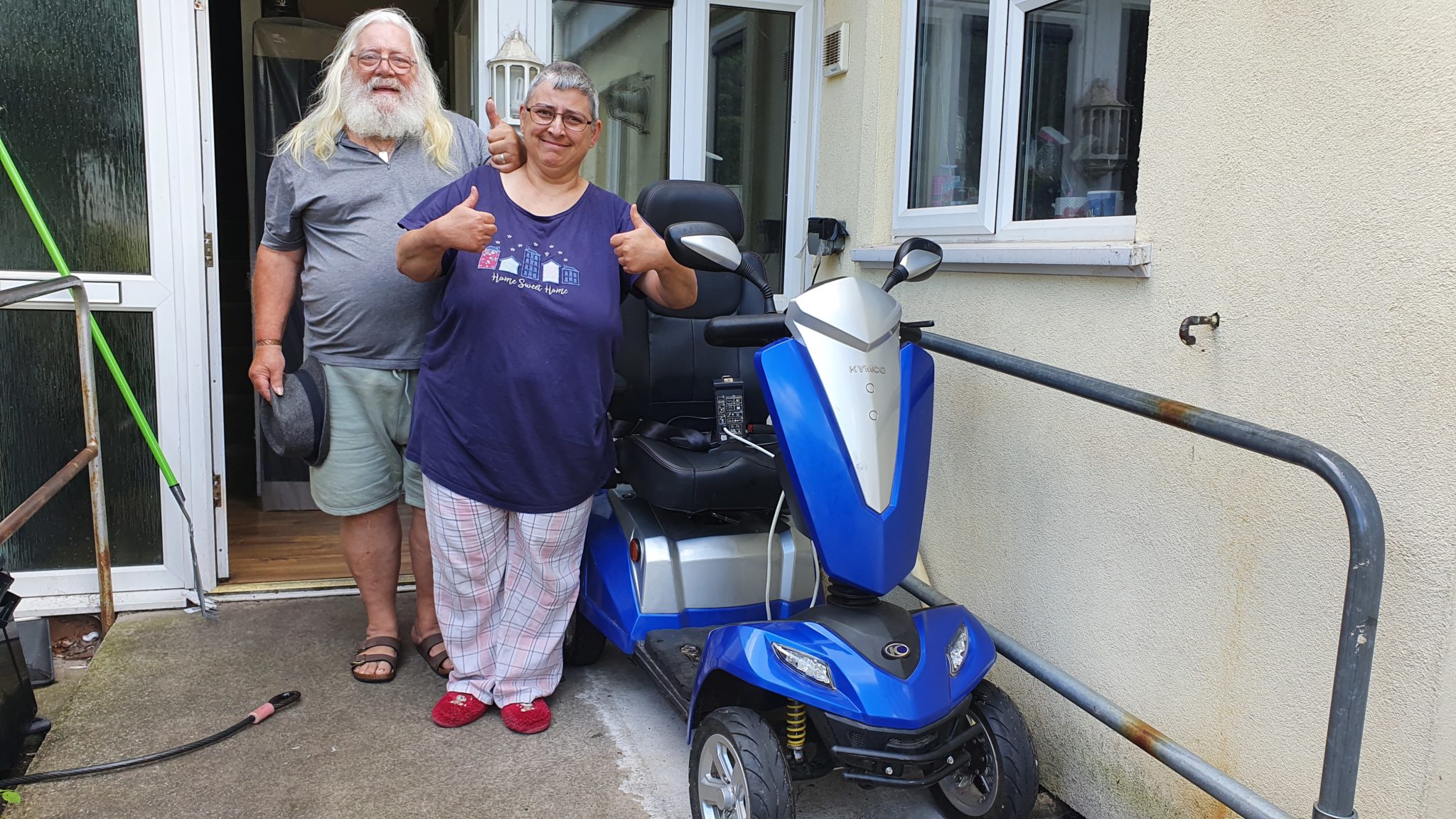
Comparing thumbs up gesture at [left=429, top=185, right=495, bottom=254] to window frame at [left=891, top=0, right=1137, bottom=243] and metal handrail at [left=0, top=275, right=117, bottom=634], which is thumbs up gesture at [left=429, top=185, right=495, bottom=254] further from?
window frame at [left=891, top=0, right=1137, bottom=243]

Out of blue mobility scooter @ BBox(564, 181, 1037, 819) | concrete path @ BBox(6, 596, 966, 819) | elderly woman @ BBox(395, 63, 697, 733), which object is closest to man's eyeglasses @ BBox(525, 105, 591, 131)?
elderly woman @ BBox(395, 63, 697, 733)

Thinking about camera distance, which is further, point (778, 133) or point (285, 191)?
point (778, 133)

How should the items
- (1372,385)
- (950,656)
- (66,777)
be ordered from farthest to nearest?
1. (66,777)
2. (950,656)
3. (1372,385)

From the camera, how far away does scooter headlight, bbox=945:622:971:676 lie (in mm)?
1846

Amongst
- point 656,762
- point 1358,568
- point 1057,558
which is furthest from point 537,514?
point 1358,568

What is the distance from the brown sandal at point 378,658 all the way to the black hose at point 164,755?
20cm

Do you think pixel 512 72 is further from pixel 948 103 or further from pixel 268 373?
pixel 948 103

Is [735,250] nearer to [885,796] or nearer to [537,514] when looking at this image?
[537,514]

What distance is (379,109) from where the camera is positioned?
262 centimetres

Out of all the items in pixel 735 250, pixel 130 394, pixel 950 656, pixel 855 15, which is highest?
pixel 855 15

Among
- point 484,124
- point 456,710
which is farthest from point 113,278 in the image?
point 456,710

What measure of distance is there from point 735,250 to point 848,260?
1.40 metres

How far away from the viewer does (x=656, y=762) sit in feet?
7.85

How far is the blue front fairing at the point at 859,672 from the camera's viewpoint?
1.72 m
